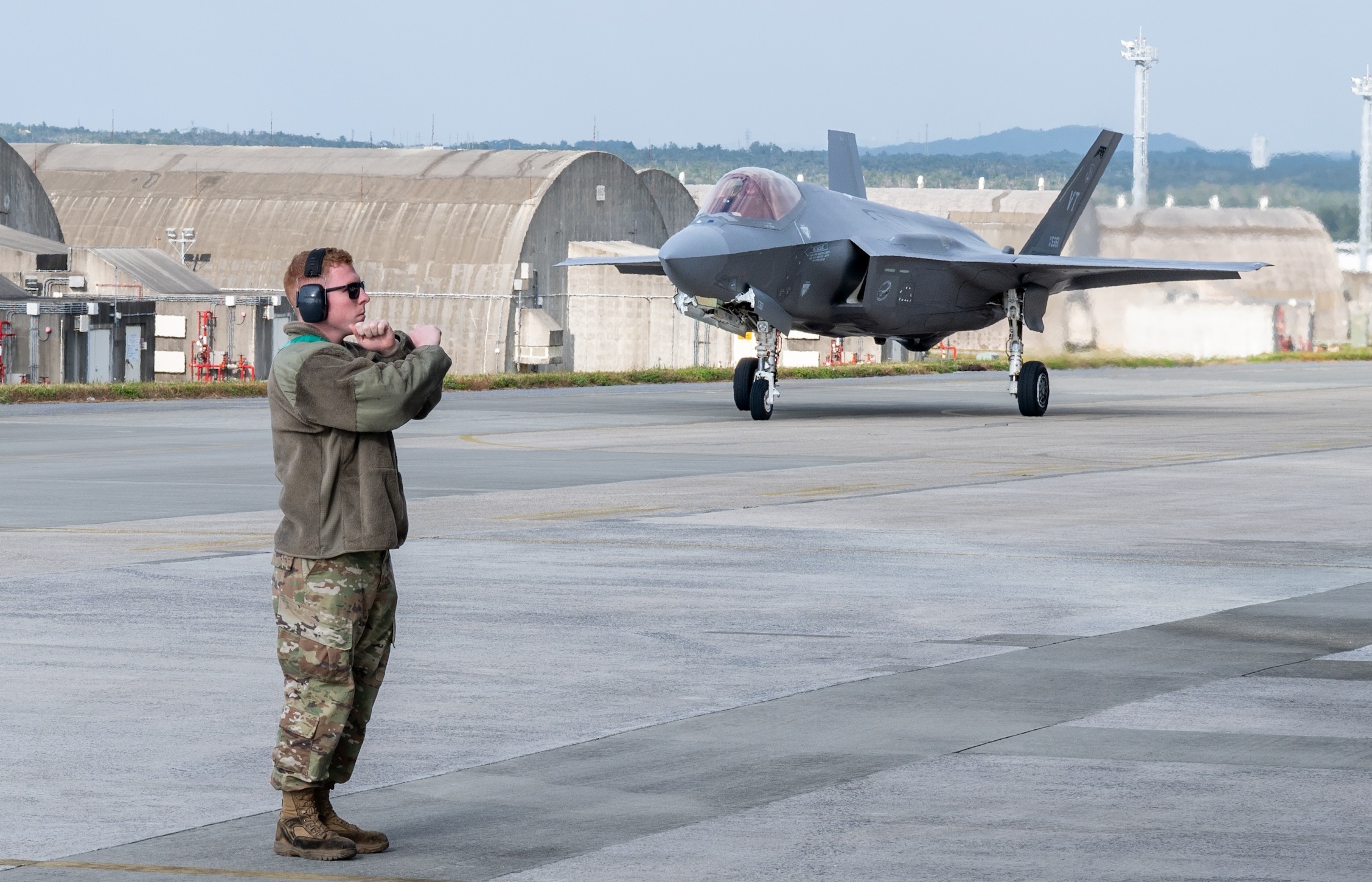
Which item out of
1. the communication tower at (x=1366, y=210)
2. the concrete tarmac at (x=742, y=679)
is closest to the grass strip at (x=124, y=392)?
the concrete tarmac at (x=742, y=679)

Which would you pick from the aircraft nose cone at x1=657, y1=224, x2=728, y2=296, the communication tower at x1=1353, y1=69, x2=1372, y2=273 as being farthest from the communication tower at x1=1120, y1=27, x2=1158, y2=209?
the aircraft nose cone at x1=657, y1=224, x2=728, y2=296

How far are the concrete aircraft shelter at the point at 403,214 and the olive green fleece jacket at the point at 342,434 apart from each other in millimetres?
54477

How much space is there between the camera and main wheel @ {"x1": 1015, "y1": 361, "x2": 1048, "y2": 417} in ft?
114

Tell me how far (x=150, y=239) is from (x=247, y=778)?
7002 centimetres

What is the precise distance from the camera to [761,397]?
33.3m

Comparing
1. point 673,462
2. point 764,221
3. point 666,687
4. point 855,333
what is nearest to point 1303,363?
point 855,333

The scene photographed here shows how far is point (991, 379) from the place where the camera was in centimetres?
5131

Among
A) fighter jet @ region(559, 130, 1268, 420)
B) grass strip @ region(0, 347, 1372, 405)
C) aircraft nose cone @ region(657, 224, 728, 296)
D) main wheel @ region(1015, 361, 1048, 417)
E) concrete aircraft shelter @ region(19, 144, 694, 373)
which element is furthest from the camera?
concrete aircraft shelter @ region(19, 144, 694, 373)

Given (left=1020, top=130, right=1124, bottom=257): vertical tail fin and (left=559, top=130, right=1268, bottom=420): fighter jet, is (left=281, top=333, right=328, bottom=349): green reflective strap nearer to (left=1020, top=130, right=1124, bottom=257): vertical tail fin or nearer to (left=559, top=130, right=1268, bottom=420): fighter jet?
(left=559, top=130, right=1268, bottom=420): fighter jet

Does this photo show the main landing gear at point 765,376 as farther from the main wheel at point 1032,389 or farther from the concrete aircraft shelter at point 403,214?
the concrete aircraft shelter at point 403,214

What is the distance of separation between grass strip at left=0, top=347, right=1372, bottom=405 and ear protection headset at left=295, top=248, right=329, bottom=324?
32.0m

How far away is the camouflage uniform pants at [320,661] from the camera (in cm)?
666

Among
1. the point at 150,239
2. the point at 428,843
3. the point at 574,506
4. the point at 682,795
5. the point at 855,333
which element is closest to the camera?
the point at 428,843

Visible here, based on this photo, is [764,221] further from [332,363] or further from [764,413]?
[332,363]
